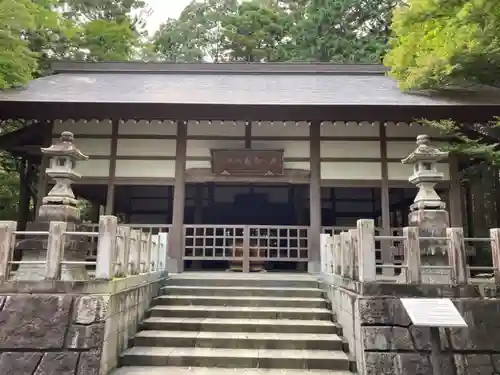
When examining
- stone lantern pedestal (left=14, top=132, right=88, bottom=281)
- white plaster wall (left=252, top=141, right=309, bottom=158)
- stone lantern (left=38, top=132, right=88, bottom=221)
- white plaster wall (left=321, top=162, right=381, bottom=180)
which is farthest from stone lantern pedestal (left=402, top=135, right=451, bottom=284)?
stone lantern (left=38, top=132, right=88, bottom=221)

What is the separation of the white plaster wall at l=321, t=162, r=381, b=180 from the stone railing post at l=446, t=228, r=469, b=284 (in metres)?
4.79

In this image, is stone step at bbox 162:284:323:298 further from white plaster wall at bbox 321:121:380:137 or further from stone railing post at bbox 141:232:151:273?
white plaster wall at bbox 321:121:380:137

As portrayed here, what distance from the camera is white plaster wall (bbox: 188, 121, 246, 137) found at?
10266 mm

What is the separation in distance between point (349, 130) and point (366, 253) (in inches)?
219

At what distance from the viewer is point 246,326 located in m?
6.27

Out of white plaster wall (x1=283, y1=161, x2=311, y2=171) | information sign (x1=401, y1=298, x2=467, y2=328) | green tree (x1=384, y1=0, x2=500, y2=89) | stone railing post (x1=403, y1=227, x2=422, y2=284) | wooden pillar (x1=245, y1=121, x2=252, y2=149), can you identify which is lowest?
information sign (x1=401, y1=298, x2=467, y2=328)

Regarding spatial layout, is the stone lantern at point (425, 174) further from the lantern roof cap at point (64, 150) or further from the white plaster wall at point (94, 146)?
the white plaster wall at point (94, 146)

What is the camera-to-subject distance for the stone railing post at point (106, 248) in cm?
517

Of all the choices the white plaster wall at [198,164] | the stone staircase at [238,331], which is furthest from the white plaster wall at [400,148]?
the white plaster wall at [198,164]

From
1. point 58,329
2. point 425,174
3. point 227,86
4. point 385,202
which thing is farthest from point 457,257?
point 227,86

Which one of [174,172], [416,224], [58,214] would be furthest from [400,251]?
[58,214]

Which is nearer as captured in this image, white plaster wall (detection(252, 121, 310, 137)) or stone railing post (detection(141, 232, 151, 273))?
stone railing post (detection(141, 232, 151, 273))

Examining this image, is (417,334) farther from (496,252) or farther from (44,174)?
(44,174)

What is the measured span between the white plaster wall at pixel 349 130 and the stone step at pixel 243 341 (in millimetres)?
5489
